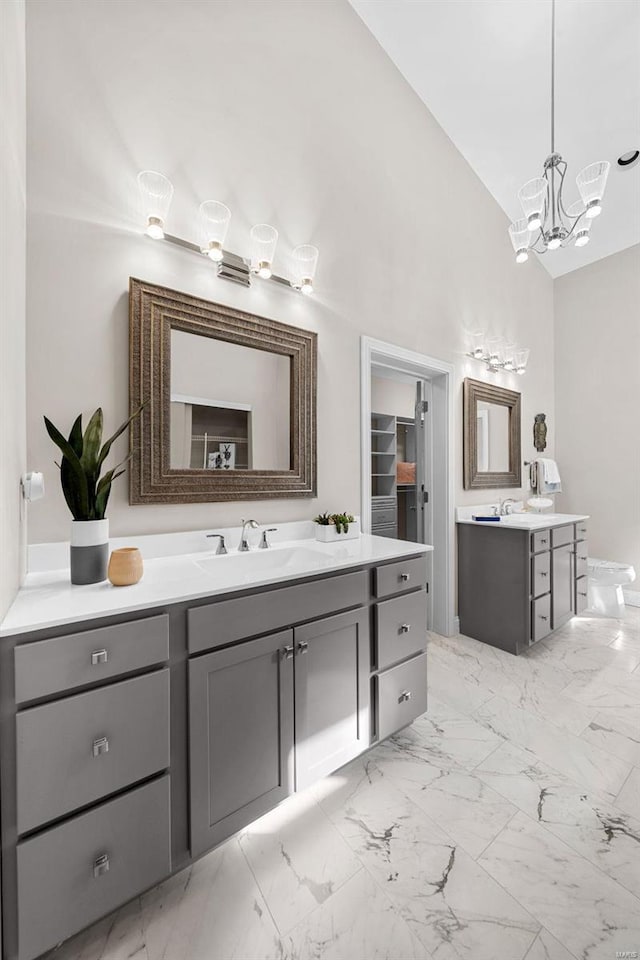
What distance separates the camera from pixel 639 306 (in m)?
3.72

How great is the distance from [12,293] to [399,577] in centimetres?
167

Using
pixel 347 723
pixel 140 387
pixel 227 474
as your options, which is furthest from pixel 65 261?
Result: pixel 347 723

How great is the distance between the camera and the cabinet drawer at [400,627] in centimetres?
165

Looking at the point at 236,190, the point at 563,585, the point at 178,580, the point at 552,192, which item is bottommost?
the point at 563,585

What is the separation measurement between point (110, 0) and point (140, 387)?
1528mm

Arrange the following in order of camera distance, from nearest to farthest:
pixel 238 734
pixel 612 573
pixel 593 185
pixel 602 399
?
pixel 238 734 → pixel 593 185 → pixel 612 573 → pixel 602 399

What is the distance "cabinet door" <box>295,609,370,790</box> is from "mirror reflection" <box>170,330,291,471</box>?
86 cm

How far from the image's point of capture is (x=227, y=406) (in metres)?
1.86

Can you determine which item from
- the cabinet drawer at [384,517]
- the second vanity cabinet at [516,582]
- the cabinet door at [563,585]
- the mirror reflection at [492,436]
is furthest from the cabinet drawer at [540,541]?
the cabinet drawer at [384,517]

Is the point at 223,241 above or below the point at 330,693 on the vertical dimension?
above

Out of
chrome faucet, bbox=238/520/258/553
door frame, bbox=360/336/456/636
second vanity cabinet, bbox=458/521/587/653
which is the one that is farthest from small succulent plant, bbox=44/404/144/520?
second vanity cabinet, bbox=458/521/587/653

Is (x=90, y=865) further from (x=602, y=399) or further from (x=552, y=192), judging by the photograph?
(x=602, y=399)

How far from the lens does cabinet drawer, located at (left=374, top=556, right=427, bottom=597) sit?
165 centimetres

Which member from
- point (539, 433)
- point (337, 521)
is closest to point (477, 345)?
point (539, 433)
